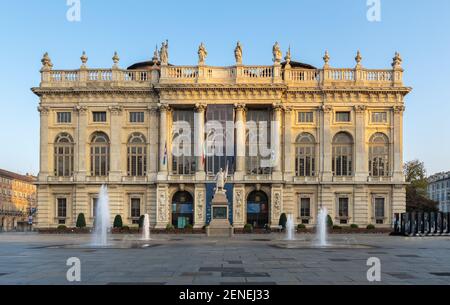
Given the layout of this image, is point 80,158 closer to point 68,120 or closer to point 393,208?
point 68,120

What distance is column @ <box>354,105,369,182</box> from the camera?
233 feet

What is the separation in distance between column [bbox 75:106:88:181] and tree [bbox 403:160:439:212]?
5531cm

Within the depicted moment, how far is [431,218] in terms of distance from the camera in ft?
178

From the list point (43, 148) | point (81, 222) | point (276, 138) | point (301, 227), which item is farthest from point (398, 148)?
point (43, 148)

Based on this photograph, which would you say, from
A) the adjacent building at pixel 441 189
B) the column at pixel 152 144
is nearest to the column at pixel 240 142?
the column at pixel 152 144

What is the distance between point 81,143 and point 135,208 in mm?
10015

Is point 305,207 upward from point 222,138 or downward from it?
downward

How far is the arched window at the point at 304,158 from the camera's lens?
71.8 m

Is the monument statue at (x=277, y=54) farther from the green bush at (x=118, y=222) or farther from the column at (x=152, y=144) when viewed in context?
the green bush at (x=118, y=222)

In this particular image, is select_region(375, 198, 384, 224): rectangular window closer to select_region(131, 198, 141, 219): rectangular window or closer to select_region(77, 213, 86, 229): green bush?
select_region(131, 198, 141, 219): rectangular window

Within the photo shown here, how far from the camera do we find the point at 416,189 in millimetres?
110688

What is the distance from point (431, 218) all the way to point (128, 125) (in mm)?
36273

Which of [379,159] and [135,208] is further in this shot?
[135,208]

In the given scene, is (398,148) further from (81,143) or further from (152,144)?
(81,143)
